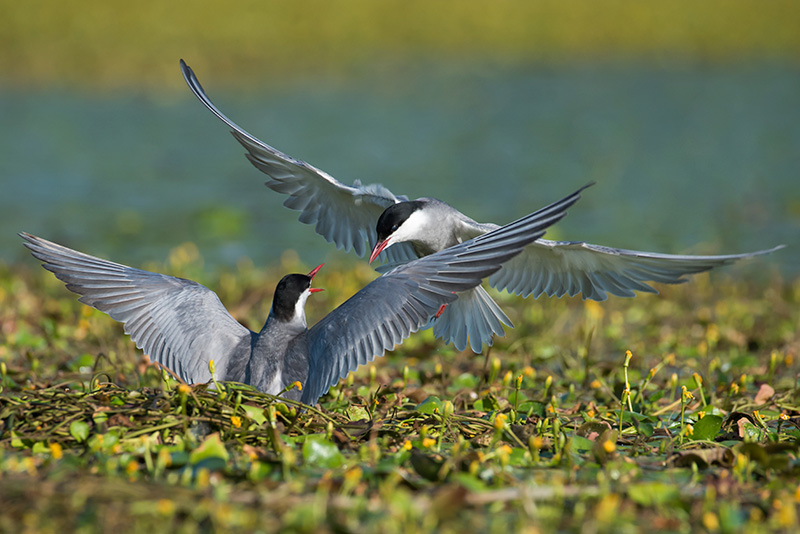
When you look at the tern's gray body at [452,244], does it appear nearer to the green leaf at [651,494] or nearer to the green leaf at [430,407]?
the green leaf at [430,407]

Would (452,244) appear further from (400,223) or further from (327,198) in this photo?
(327,198)

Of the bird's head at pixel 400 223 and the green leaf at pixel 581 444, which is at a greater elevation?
the bird's head at pixel 400 223

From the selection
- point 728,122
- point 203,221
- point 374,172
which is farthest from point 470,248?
point 728,122

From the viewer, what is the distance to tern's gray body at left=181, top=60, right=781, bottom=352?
462cm

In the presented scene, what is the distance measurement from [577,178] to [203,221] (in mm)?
5329

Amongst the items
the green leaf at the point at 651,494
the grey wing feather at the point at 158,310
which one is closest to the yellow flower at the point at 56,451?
the grey wing feather at the point at 158,310

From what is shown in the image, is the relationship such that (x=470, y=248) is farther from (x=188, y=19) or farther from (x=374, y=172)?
(x=188, y=19)

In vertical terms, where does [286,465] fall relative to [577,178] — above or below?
below

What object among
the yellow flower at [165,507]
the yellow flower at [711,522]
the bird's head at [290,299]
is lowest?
the yellow flower at [165,507]

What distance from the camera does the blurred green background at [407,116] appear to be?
1123cm

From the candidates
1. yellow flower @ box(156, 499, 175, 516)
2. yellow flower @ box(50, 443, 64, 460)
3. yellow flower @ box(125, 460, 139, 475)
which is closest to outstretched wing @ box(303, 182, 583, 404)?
yellow flower @ box(125, 460, 139, 475)

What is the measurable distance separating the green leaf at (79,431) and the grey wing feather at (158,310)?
2.33 feet

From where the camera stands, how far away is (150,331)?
14.3ft

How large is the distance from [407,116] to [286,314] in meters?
13.7
